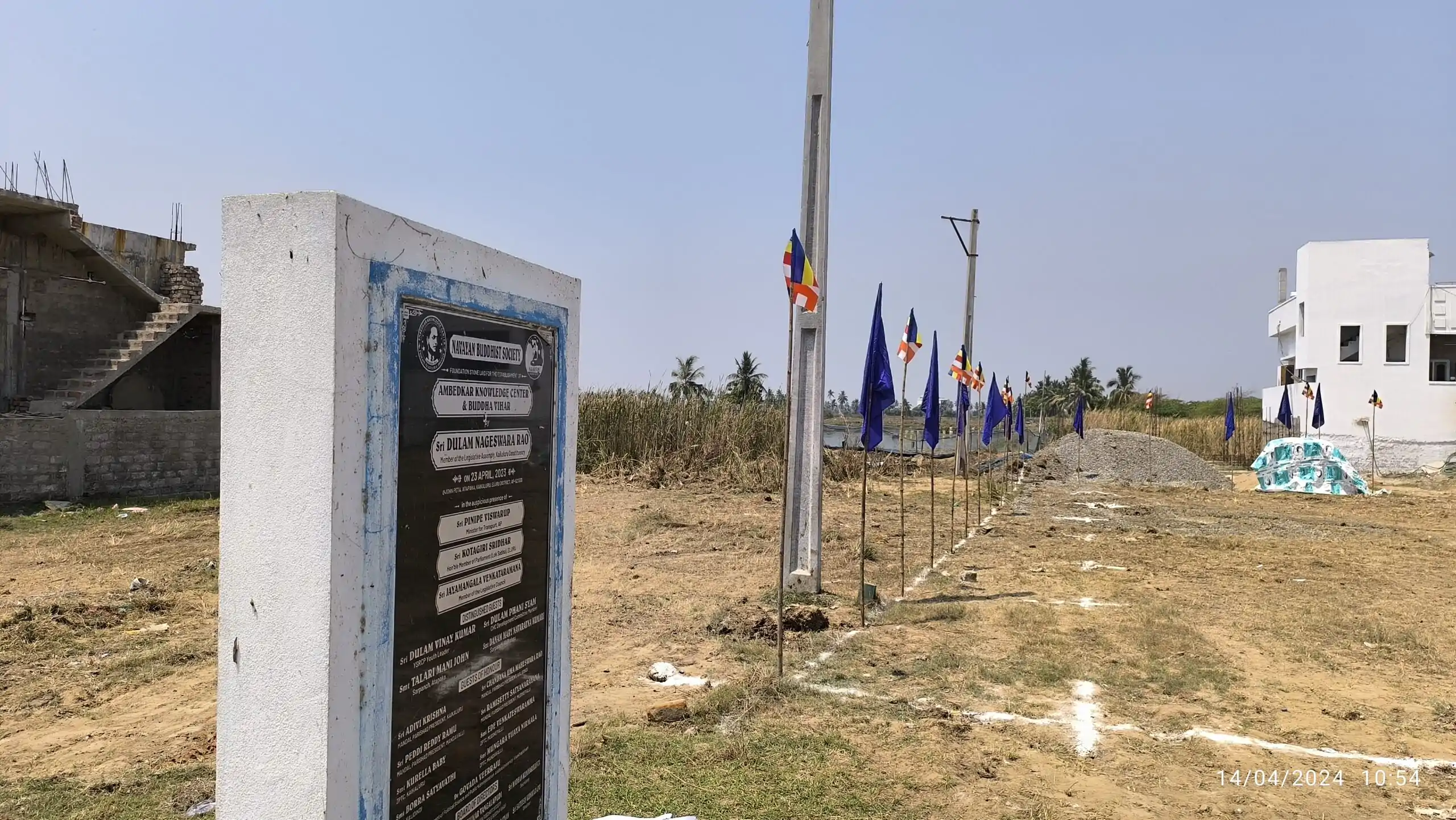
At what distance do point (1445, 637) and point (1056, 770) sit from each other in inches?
182

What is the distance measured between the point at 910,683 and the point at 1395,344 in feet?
105

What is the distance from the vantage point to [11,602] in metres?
6.69

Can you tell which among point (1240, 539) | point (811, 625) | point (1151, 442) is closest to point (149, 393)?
point (811, 625)

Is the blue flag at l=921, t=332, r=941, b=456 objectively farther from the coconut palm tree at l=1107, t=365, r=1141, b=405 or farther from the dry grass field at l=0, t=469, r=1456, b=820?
the coconut palm tree at l=1107, t=365, r=1141, b=405

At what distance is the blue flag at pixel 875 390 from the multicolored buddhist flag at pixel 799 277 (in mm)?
588

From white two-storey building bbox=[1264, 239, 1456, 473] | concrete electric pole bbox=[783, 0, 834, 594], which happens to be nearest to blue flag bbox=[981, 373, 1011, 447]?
concrete electric pole bbox=[783, 0, 834, 594]

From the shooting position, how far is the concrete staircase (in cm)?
1295

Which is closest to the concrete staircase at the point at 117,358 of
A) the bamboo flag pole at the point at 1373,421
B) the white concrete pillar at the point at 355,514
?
the white concrete pillar at the point at 355,514

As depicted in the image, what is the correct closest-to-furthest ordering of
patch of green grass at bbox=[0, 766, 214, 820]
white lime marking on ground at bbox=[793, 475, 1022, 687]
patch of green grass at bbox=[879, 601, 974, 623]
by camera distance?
patch of green grass at bbox=[0, 766, 214, 820], white lime marking on ground at bbox=[793, 475, 1022, 687], patch of green grass at bbox=[879, 601, 974, 623]

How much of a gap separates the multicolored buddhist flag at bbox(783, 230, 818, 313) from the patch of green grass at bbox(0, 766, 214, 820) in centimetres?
415

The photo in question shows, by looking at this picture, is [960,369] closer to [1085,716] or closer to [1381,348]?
[1085,716]

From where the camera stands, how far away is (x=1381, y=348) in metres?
28.2

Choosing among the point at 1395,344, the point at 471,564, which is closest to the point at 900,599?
the point at 471,564

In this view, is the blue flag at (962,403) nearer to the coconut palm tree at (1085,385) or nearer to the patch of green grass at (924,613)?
the patch of green grass at (924,613)
